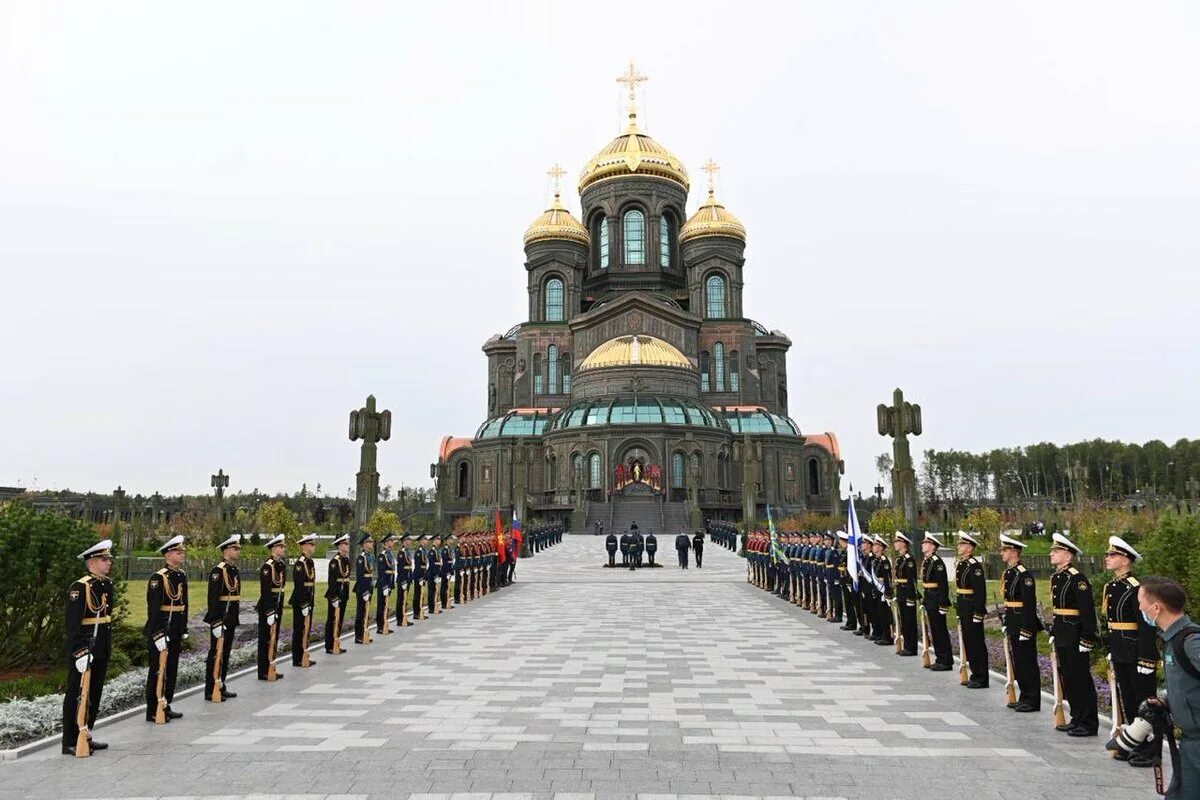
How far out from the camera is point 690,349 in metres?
60.2

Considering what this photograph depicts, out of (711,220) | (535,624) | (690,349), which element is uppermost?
(711,220)

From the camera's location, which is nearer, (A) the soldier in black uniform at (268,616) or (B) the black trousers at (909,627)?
(A) the soldier in black uniform at (268,616)

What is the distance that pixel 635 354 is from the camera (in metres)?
55.0

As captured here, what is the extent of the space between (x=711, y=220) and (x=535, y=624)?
173ft

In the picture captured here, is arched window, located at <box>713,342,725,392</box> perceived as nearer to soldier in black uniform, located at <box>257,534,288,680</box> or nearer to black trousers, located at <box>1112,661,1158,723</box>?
soldier in black uniform, located at <box>257,534,288,680</box>

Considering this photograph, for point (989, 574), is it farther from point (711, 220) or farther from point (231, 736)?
point (711, 220)

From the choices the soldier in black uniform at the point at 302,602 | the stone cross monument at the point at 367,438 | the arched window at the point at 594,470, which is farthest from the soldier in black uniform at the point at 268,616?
the arched window at the point at 594,470

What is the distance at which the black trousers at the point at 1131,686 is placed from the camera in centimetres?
623

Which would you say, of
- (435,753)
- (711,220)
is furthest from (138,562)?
(711,220)

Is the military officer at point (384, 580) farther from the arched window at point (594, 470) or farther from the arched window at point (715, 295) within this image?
the arched window at point (715, 295)

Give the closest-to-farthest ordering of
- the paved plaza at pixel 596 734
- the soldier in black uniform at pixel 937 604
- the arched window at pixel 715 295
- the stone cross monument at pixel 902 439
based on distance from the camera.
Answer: the paved plaza at pixel 596 734
the soldier in black uniform at pixel 937 604
the stone cross monument at pixel 902 439
the arched window at pixel 715 295

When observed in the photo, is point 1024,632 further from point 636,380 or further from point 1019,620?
point 636,380

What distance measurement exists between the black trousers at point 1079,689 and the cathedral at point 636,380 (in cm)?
3425

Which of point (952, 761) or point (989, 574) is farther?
point (989, 574)
